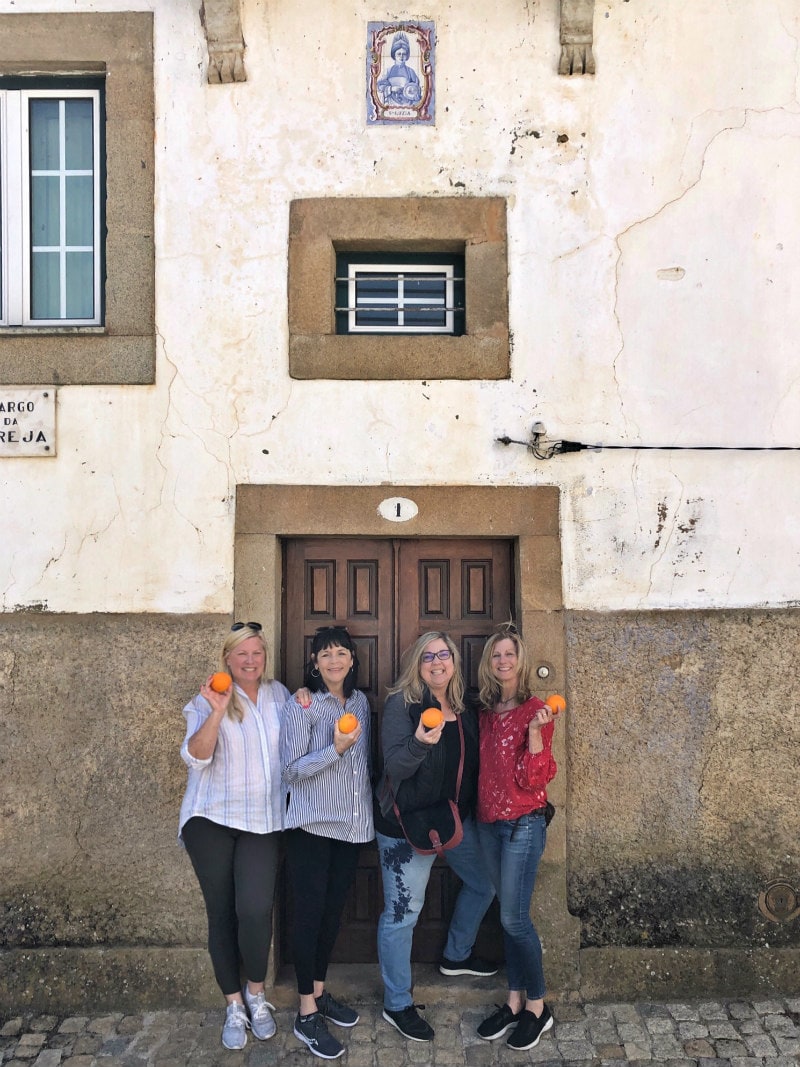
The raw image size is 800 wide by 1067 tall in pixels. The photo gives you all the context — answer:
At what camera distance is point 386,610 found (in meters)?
4.70

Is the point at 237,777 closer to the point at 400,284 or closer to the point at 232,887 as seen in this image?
the point at 232,887

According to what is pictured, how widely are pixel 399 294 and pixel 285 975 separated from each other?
3.62 m

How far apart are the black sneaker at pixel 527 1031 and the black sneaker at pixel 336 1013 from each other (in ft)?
A: 2.41

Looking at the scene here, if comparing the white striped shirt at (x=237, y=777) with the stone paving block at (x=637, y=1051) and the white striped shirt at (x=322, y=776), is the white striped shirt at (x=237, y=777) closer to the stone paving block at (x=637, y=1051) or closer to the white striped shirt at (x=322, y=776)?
the white striped shirt at (x=322, y=776)

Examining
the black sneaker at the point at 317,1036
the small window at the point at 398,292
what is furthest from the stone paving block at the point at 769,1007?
the small window at the point at 398,292

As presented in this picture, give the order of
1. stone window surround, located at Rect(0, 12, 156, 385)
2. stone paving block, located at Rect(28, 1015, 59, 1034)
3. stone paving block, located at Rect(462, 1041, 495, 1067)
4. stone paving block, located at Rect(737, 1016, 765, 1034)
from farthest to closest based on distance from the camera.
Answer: stone window surround, located at Rect(0, 12, 156, 385) < stone paving block, located at Rect(28, 1015, 59, 1034) < stone paving block, located at Rect(737, 1016, 765, 1034) < stone paving block, located at Rect(462, 1041, 495, 1067)

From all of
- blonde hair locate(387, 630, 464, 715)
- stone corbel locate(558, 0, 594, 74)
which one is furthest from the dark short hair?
stone corbel locate(558, 0, 594, 74)

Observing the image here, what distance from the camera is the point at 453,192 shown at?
4.62 meters

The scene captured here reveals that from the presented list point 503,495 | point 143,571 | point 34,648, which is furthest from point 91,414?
point 503,495

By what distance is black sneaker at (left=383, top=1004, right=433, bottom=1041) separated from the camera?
13.5ft

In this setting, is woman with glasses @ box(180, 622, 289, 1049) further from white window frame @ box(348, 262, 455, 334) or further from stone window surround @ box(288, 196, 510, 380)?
white window frame @ box(348, 262, 455, 334)

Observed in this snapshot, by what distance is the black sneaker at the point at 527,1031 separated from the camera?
13.3 ft

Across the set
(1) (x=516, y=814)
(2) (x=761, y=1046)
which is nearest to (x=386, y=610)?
(1) (x=516, y=814)

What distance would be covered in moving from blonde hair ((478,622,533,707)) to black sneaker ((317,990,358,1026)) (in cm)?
158
